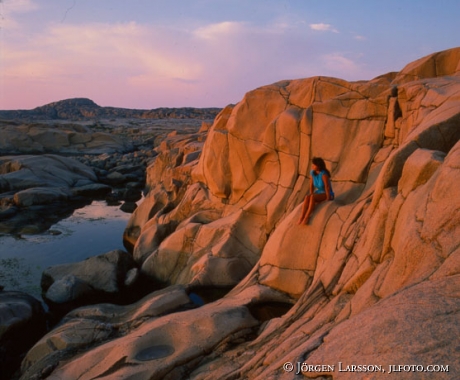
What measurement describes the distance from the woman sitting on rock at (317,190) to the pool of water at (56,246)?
7192 millimetres

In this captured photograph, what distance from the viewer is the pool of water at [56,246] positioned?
12516 millimetres

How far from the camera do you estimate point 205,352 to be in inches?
255

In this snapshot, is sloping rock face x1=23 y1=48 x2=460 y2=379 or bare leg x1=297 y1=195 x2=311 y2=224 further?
bare leg x1=297 y1=195 x2=311 y2=224

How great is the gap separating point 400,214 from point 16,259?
1234cm

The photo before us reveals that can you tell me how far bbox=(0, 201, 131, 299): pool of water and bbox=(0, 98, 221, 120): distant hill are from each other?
72.1m

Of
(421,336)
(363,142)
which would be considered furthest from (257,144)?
(421,336)

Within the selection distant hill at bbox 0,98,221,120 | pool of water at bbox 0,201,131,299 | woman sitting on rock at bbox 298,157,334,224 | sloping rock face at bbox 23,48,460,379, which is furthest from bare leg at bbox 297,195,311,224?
distant hill at bbox 0,98,221,120

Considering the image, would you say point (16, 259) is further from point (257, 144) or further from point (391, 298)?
point (391, 298)

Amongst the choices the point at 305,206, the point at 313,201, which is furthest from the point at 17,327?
the point at 313,201

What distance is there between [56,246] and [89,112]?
301ft

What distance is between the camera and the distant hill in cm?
9255

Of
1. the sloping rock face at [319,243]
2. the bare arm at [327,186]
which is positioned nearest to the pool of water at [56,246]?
the sloping rock face at [319,243]

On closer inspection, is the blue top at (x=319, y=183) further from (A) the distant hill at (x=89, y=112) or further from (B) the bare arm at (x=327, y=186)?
(A) the distant hill at (x=89, y=112)

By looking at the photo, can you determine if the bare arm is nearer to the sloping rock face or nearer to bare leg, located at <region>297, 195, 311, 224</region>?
the sloping rock face
